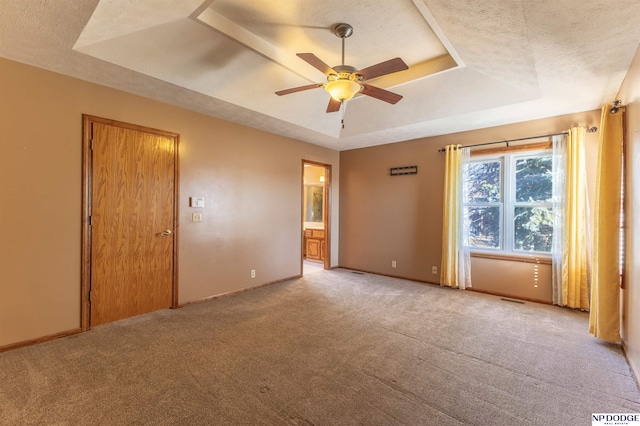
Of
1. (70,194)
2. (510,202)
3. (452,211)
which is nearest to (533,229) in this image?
(510,202)

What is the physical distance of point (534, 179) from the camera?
166 inches

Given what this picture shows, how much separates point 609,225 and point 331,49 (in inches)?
128

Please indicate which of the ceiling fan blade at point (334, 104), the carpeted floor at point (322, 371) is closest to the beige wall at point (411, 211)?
the carpeted floor at point (322, 371)

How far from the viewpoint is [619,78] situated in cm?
285

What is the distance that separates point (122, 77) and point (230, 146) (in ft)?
5.16

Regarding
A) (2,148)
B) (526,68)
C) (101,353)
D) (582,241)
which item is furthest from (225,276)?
(582,241)

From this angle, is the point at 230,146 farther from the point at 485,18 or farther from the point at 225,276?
the point at 485,18

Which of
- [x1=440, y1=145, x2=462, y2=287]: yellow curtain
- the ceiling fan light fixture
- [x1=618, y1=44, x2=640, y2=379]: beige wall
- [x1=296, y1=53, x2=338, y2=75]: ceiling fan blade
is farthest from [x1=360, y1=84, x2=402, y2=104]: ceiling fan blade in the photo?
[x1=440, y1=145, x2=462, y2=287]: yellow curtain

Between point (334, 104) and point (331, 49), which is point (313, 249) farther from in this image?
point (331, 49)

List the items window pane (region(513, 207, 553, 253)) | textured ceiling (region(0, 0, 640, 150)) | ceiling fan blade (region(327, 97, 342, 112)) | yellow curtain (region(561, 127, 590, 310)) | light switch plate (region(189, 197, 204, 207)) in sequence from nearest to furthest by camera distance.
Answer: textured ceiling (region(0, 0, 640, 150)) < ceiling fan blade (region(327, 97, 342, 112)) < yellow curtain (region(561, 127, 590, 310)) < light switch plate (region(189, 197, 204, 207)) < window pane (region(513, 207, 553, 253))

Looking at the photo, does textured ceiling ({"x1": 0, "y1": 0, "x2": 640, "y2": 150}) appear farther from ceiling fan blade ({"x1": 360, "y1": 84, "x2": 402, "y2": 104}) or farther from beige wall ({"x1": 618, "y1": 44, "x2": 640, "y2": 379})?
ceiling fan blade ({"x1": 360, "y1": 84, "x2": 402, "y2": 104})

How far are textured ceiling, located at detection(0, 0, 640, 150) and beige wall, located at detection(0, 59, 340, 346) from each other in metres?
0.23

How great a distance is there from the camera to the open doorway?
6.18 meters

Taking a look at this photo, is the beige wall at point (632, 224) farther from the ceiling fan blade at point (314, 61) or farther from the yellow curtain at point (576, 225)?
the ceiling fan blade at point (314, 61)
